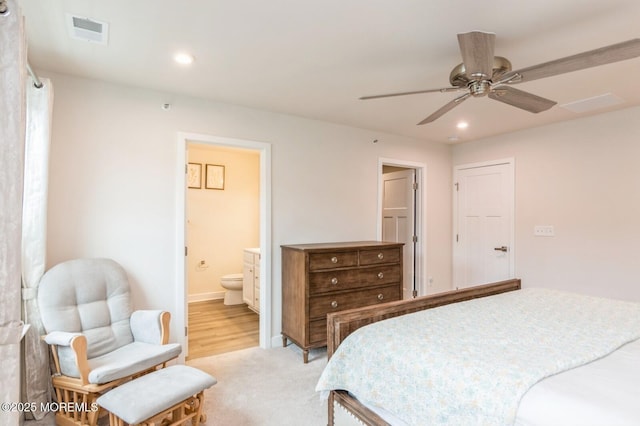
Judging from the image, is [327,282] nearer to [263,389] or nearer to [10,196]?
[263,389]

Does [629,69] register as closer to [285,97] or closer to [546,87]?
[546,87]

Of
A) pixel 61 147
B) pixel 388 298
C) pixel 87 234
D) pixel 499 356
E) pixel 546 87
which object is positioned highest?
pixel 546 87

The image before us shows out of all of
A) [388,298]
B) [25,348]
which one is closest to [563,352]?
[388,298]

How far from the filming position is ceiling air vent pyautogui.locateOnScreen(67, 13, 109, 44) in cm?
192

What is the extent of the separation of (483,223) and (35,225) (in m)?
4.80

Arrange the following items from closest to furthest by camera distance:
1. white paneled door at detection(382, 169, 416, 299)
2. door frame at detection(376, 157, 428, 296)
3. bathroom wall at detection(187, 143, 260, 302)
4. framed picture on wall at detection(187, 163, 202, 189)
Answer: door frame at detection(376, 157, 428, 296) < white paneled door at detection(382, 169, 416, 299) < framed picture on wall at detection(187, 163, 202, 189) < bathroom wall at detection(187, 143, 260, 302)

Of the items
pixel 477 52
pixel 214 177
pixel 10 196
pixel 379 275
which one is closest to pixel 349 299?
pixel 379 275

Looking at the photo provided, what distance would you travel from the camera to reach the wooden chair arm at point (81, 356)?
1.97 m

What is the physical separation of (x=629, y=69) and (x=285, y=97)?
2.67 metres

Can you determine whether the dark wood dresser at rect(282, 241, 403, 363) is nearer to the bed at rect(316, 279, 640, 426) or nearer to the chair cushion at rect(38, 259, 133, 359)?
the bed at rect(316, 279, 640, 426)

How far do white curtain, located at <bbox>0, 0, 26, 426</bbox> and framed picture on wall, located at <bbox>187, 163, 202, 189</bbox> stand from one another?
14.3 feet

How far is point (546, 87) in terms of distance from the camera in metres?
2.81

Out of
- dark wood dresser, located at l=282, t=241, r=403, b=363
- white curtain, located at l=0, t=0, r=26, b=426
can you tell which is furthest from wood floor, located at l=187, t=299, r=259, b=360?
white curtain, located at l=0, t=0, r=26, b=426

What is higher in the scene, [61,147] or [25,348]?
[61,147]
